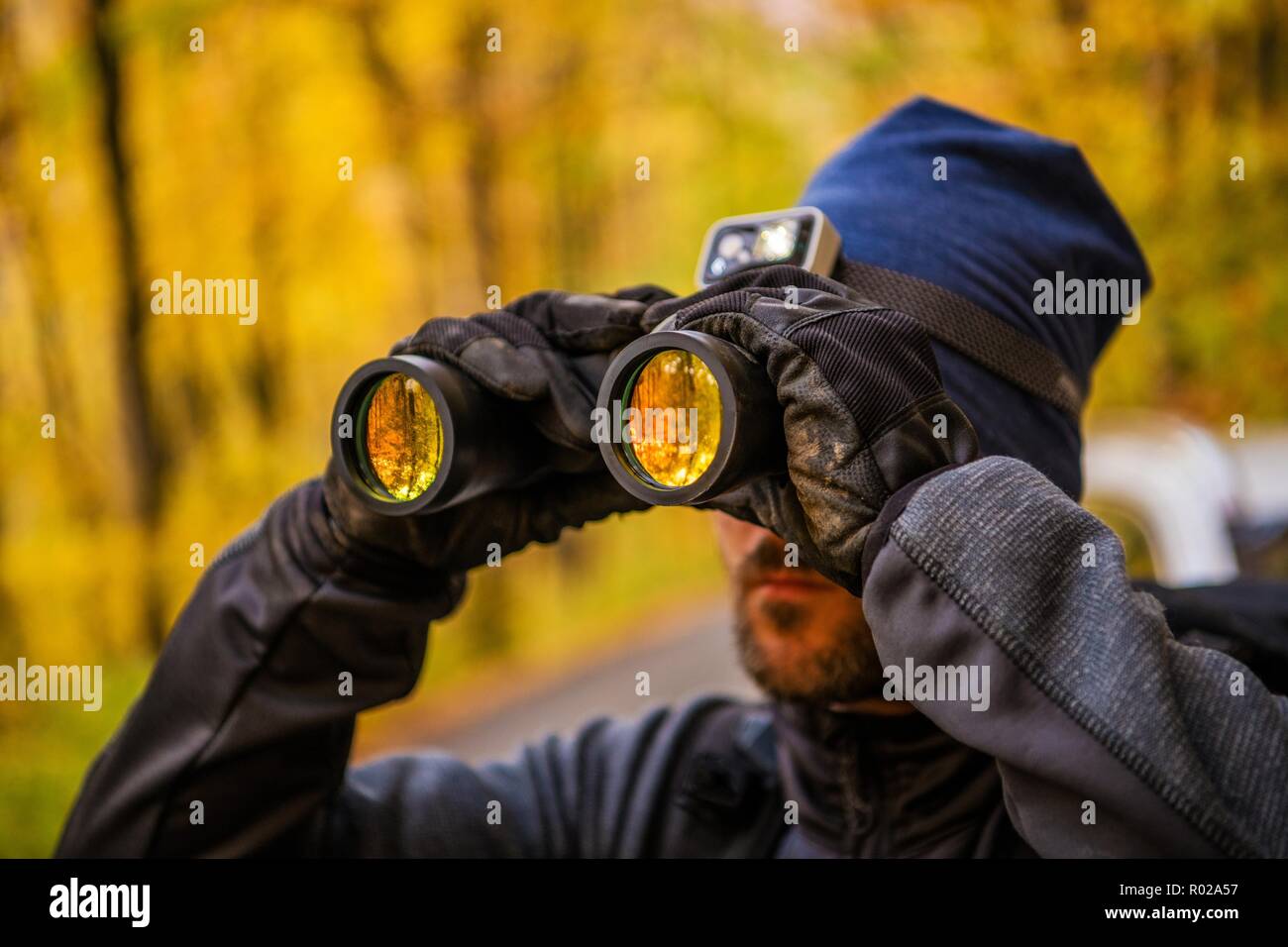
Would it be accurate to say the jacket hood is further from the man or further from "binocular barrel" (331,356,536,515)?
"binocular barrel" (331,356,536,515)

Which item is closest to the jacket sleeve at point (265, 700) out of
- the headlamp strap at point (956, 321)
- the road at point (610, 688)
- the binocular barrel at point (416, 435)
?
the binocular barrel at point (416, 435)

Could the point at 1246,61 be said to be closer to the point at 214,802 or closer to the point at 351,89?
the point at 351,89

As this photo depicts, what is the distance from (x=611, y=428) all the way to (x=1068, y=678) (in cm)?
35

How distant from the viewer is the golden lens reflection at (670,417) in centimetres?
79

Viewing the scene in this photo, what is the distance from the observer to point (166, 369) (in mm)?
3373

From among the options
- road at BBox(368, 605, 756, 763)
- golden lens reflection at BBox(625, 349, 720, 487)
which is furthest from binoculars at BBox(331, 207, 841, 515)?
road at BBox(368, 605, 756, 763)

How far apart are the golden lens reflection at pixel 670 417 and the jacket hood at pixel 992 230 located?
350 millimetres

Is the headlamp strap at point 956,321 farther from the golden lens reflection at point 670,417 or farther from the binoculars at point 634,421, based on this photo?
the golden lens reflection at point 670,417

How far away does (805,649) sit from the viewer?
3.69ft

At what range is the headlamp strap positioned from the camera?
1.06 m

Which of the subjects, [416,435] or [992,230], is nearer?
[416,435]

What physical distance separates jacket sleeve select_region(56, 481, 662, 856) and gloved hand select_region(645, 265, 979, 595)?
19.8 inches

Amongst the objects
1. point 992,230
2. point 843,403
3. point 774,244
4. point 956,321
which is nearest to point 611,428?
point 843,403

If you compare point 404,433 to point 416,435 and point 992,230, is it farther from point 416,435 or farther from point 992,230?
point 992,230
